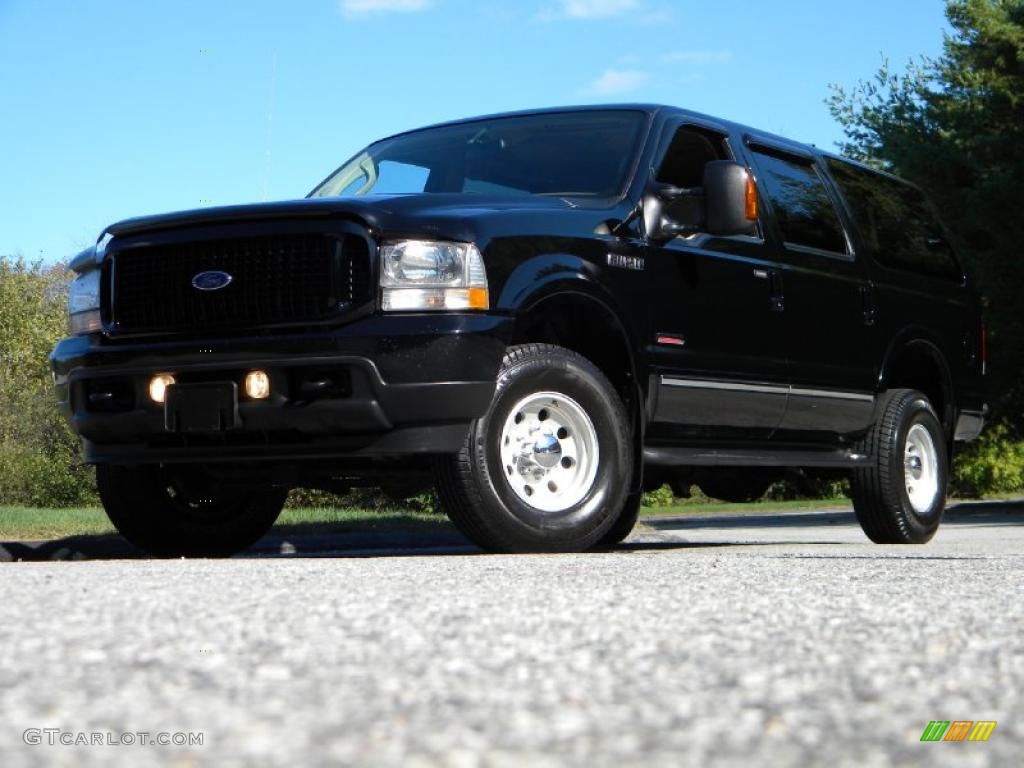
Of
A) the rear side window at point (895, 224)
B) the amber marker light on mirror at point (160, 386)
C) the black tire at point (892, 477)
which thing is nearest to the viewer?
the amber marker light on mirror at point (160, 386)

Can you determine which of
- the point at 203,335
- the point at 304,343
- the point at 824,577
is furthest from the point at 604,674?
the point at 203,335

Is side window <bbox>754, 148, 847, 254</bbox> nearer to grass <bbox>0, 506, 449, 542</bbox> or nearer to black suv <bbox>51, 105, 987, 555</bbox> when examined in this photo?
black suv <bbox>51, 105, 987, 555</bbox>

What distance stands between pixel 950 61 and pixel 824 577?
73.4 feet

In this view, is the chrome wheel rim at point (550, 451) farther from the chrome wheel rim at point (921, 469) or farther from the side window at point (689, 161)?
the chrome wheel rim at point (921, 469)

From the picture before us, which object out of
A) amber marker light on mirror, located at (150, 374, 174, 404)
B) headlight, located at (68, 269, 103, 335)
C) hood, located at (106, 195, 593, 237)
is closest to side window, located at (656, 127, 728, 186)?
hood, located at (106, 195, 593, 237)

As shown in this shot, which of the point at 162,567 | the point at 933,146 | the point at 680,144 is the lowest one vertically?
the point at 162,567

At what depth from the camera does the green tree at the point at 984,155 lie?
20844 mm

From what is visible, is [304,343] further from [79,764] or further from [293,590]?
[79,764]

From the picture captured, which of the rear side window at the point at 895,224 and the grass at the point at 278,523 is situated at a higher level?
the rear side window at the point at 895,224

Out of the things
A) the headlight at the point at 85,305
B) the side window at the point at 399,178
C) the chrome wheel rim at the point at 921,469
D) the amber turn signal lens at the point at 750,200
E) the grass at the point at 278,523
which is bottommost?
the grass at the point at 278,523

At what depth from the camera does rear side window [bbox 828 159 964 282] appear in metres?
9.25

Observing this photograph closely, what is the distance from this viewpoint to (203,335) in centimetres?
667

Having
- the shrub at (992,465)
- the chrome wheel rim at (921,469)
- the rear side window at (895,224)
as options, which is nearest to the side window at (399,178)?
the rear side window at (895,224)

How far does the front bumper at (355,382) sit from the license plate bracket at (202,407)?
0.14 feet
